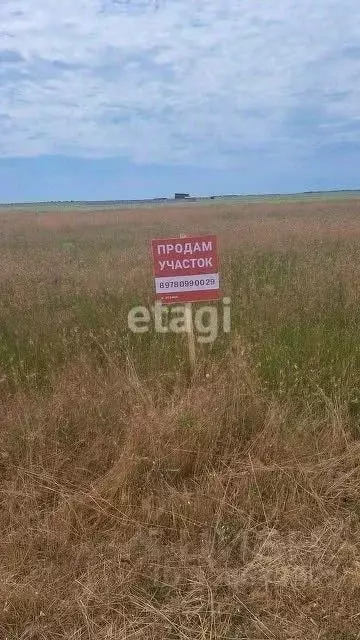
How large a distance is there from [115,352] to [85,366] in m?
0.36

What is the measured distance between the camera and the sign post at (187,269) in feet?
13.9

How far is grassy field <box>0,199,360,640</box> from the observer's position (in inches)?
90.3

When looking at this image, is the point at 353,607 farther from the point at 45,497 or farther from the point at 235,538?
the point at 45,497

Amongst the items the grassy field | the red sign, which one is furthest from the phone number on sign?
the grassy field

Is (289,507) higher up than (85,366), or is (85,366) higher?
(85,366)

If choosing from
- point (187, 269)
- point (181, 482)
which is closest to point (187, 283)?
point (187, 269)

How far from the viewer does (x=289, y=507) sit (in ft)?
9.45

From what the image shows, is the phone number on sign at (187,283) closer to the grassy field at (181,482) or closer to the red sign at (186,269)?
the red sign at (186,269)

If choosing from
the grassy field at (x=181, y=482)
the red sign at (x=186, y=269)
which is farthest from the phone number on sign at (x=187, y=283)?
the grassy field at (x=181, y=482)

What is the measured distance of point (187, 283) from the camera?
432 centimetres

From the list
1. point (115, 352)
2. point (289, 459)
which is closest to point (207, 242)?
point (115, 352)

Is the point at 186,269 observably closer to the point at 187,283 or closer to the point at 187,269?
the point at 187,269

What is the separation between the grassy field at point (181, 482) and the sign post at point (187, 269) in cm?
56

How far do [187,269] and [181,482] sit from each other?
→ 1847 millimetres
